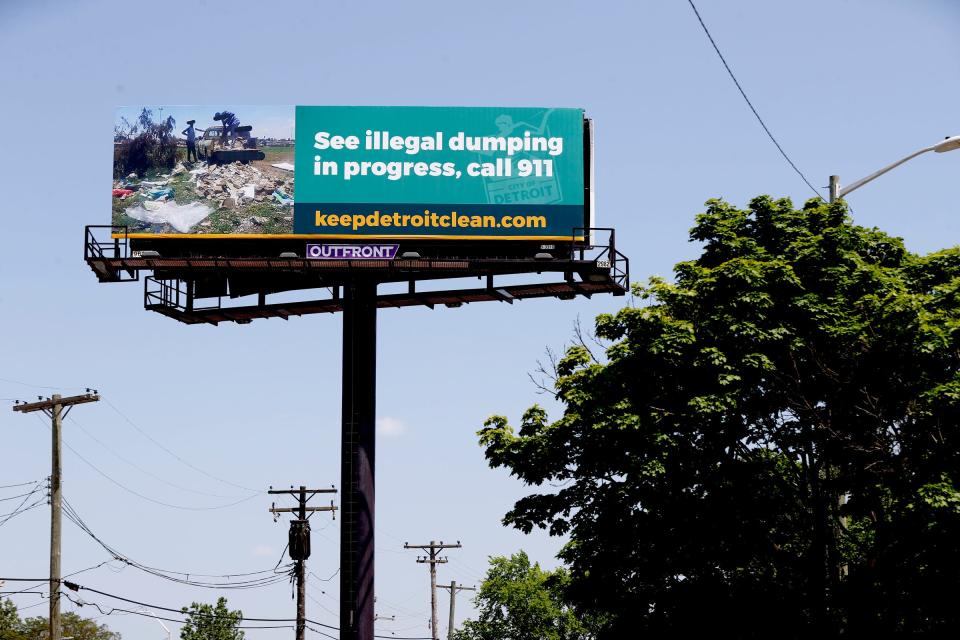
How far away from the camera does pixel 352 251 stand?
2072 inches

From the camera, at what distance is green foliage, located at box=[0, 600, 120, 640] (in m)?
108

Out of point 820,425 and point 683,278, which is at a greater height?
point 683,278

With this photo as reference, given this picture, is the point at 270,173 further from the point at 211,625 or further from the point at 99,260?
the point at 211,625

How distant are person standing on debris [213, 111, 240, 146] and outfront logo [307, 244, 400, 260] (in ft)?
17.5

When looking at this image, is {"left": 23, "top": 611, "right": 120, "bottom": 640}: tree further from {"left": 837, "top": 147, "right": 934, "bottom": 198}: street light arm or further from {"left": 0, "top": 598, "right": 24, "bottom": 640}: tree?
{"left": 837, "top": 147, "right": 934, "bottom": 198}: street light arm

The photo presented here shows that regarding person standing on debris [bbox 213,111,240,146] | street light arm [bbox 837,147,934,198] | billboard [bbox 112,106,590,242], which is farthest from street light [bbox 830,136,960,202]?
person standing on debris [bbox 213,111,240,146]

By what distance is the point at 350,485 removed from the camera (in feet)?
175

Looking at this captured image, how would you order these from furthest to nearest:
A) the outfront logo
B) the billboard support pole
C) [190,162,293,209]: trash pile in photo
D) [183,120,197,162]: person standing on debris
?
1. [183,120,197,162]: person standing on debris
2. [190,162,293,209]: trash pile in photo
3. the outfront logo
4. the billboard support pole

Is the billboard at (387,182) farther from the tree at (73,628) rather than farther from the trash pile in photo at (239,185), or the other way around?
the tree at (73,628)

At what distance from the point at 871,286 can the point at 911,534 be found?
745 cm

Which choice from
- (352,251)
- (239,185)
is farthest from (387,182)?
(239,185)

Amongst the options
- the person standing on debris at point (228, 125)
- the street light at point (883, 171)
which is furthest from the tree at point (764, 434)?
the person standing on debris at point (228, 125)

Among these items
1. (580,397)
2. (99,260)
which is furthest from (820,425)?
(99,260)

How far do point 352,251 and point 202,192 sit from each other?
6.18 metres
